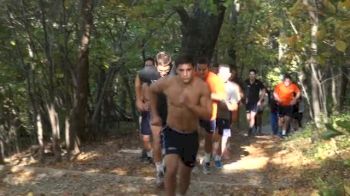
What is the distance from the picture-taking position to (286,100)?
15578 mm

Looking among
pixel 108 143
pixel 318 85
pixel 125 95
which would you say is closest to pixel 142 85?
pixel 318 85

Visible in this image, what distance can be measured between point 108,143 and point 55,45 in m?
3.70

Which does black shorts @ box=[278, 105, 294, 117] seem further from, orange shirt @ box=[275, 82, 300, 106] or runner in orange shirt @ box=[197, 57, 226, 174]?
runner in orange shirt @ box=[197, 57, 226, 174]

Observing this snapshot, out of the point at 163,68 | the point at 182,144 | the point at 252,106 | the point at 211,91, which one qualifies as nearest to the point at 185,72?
the point at 182,144

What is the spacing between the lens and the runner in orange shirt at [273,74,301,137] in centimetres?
1559

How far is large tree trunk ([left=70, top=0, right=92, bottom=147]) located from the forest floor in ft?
3.63

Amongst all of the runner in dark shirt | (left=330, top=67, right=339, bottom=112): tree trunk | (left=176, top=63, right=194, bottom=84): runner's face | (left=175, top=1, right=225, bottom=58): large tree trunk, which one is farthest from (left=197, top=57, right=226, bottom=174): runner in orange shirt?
(left=330, top=67, right=339, bottom=112): tree trunk

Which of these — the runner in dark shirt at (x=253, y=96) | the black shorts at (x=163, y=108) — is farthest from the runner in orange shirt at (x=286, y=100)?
the black shorts at (x=163, y=108)

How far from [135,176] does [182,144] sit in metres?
2.79

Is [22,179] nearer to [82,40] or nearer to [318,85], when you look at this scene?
[82,40]

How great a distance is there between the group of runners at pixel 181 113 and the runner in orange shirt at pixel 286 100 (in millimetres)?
4612

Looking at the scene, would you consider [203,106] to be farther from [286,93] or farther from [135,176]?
[286,93]

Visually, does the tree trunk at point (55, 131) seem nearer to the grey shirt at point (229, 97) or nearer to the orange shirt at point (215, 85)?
the grey shirt at point (229, 97)

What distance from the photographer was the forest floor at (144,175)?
8.51m
